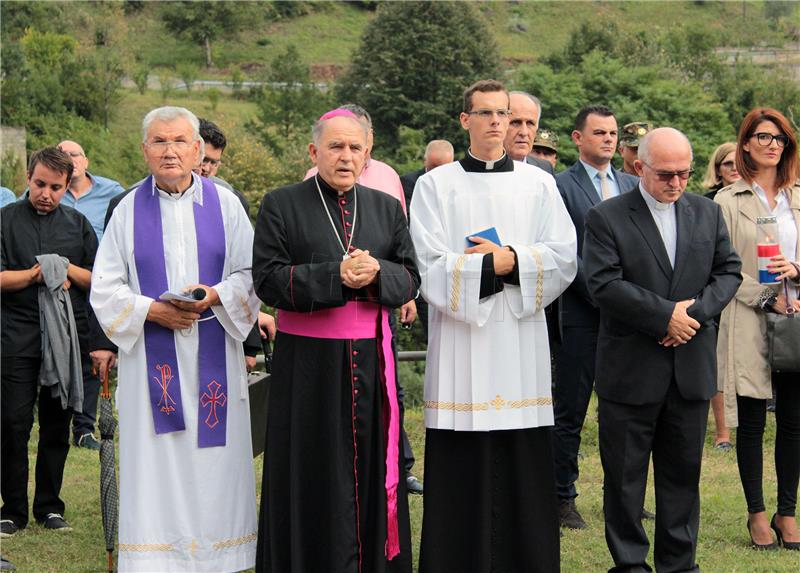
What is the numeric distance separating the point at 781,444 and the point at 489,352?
6.54 ft

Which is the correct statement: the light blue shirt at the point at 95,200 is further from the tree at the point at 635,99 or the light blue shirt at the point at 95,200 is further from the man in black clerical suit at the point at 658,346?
the tree at the point at 635,99

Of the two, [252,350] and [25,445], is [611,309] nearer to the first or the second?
[252,350]

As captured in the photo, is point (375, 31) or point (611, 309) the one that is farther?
point (375, 31)

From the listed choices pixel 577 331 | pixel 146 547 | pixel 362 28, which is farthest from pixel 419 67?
pixel 146 547

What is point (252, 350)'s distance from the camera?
6.28 metres

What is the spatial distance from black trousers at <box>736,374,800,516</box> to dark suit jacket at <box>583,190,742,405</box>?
85 cm

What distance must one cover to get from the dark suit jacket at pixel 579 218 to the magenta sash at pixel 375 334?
4.87ft

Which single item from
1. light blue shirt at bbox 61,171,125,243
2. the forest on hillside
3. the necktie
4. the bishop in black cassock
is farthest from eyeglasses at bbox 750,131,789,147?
the forest on hillside

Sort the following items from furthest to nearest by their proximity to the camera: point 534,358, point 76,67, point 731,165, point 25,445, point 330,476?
1. point 76,67
2. point 731,165
3. point 25,445
4. point 534,358
5. point 330,476

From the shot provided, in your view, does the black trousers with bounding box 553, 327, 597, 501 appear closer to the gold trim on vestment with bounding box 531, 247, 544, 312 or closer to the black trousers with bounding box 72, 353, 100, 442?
the gold trim on vestment with bounding box 531, 247, 544, 312

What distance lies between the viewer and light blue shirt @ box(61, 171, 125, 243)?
8.75 metres

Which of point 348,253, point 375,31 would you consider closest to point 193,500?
point 348,253

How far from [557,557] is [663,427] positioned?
881 millimetres

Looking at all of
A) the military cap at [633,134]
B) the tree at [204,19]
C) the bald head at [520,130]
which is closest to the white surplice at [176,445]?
the bald head at [520,130]
